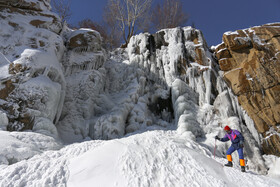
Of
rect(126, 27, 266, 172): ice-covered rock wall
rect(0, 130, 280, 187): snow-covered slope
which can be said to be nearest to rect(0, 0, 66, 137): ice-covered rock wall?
rect(0, 130, 280, 187): snow-covered slope

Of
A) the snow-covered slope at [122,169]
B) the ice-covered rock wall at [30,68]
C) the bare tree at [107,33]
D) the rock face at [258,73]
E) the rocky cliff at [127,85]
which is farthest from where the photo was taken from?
the bare tree at [107,33]

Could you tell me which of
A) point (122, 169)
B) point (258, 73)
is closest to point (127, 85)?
point (258, 73)

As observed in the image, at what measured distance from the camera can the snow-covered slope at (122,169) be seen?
11.5ft

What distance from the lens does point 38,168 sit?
373 cm

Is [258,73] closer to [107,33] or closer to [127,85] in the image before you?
[127,85]

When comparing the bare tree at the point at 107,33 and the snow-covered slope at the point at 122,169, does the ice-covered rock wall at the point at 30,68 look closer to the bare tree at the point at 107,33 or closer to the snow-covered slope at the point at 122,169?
the snow-covered slope at the point at 122,169

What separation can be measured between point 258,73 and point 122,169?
7.72 meters

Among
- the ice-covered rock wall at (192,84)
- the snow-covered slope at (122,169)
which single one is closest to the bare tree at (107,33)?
the ice-covered rock wall at (192,84)

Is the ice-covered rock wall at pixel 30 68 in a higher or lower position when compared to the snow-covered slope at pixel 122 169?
higher

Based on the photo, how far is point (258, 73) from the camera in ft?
28.2

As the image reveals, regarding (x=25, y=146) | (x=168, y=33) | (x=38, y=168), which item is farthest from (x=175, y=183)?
(x=168, y=33)

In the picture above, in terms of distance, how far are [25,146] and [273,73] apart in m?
9.63

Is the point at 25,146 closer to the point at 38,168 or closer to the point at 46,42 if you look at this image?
the point at 38,168

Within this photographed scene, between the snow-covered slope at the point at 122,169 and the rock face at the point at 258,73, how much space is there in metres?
4.01
